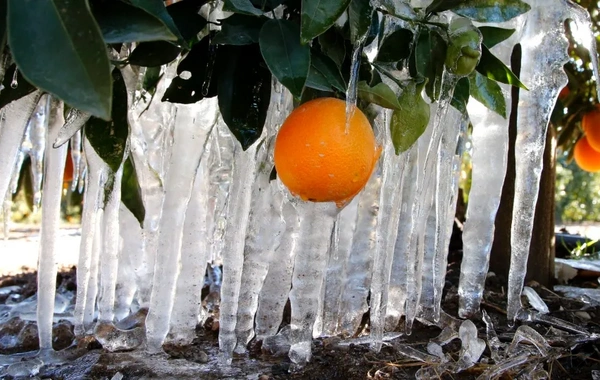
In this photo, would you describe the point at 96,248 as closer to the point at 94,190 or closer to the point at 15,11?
the point at 94,190

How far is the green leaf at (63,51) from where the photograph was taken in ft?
1.43

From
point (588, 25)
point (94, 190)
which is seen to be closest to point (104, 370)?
point (94, 190)

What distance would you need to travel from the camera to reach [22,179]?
6.04 feet

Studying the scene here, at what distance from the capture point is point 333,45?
0.79 m

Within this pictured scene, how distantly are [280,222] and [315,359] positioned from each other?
0.90ft

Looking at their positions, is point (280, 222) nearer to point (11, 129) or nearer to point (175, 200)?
point (175, 200)

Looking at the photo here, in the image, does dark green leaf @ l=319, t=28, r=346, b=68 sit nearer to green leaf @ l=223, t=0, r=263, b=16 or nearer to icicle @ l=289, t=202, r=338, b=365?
green leaf @ l=223, t=0, r=263, b=16

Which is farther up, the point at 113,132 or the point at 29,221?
the point at 113,132

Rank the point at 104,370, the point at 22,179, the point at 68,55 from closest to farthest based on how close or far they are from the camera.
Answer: the point at 68,55, the point at 104,370, the point at 22,179

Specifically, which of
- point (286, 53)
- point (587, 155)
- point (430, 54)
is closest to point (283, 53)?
point (286, 53)

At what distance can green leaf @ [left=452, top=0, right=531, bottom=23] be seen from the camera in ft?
2.67

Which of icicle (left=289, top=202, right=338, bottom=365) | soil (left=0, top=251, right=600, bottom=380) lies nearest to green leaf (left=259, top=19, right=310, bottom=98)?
icicle (left=289, top=202, right=338, bottom=365)

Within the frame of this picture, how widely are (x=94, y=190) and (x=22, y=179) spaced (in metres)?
0.86

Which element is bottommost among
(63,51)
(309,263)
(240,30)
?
(309,263)
